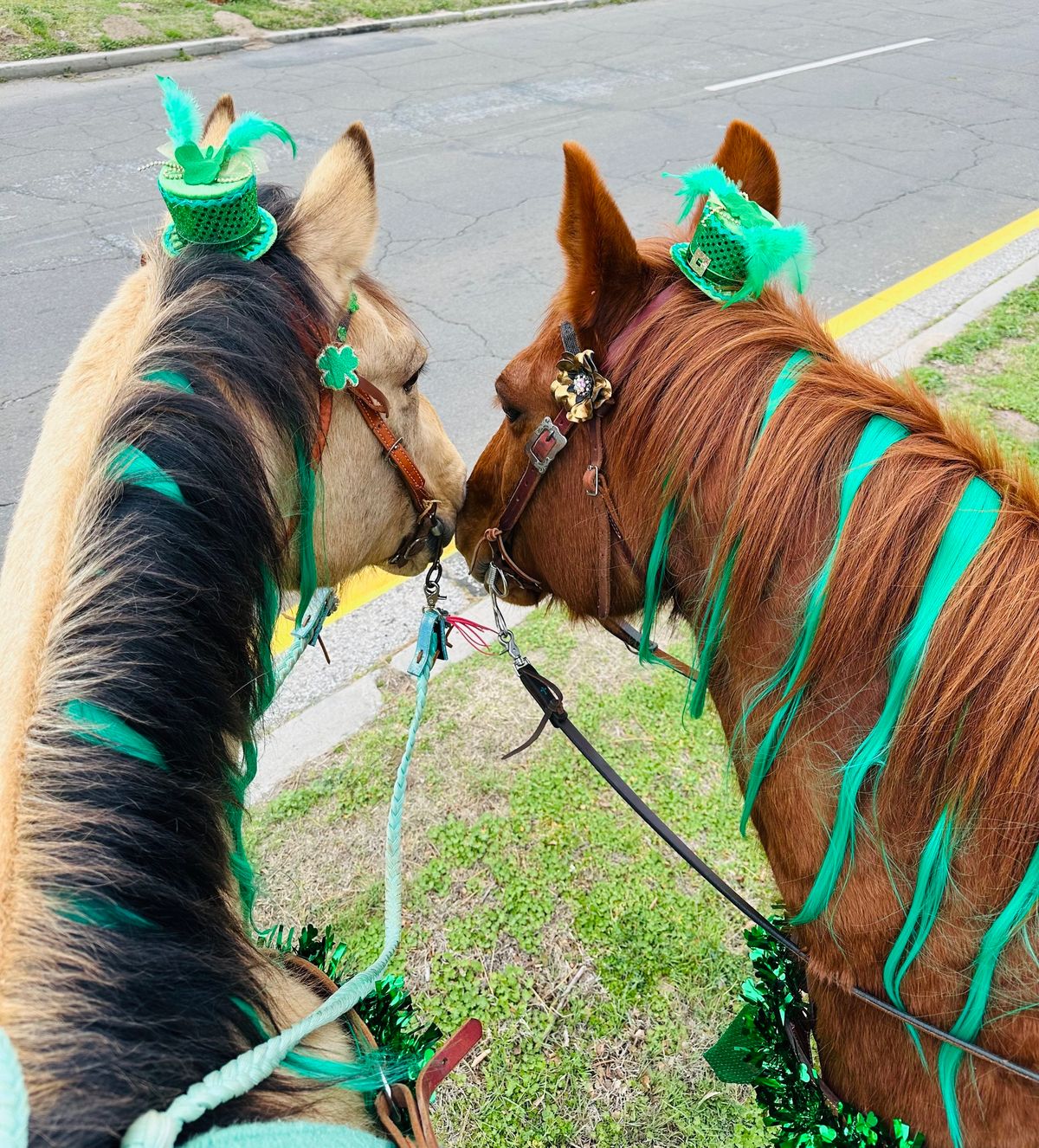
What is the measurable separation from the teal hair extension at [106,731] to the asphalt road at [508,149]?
3.19 meters

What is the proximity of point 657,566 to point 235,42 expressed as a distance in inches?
504

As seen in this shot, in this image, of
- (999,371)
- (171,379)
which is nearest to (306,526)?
(171,379)

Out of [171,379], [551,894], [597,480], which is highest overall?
[171,379]

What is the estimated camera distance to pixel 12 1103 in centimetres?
77

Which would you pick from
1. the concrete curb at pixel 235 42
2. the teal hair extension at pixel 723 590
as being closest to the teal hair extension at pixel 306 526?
the teal hair extension at pixel 723 590

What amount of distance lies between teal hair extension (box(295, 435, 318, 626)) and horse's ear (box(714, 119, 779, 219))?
42.7 inches

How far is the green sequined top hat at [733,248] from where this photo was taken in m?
1.53

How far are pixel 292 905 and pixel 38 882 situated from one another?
1.90 metres

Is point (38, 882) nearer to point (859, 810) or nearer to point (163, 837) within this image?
point (163, 837)

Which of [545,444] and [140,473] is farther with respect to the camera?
[545,444]

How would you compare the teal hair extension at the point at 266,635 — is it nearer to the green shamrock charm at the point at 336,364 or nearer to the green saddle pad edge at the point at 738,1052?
the green shamrock charm at the point at 336,364

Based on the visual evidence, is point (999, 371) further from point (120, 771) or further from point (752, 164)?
point (120, 771)

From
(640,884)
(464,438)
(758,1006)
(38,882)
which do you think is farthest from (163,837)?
(464,438)

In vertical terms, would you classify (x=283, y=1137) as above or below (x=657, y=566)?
below
